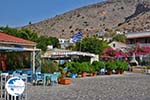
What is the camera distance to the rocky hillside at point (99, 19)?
121 meters

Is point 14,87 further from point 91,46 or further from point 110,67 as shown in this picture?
point 91,46

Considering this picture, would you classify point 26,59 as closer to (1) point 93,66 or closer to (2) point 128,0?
(1) point 93,66

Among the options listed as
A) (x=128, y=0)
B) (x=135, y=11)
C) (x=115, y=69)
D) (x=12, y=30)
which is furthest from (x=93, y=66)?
(x=128, y=0)

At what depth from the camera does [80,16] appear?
13812 centimetres

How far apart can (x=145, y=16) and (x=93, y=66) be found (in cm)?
8378

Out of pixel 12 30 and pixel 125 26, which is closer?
pixel 12 30

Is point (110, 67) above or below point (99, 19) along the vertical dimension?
below

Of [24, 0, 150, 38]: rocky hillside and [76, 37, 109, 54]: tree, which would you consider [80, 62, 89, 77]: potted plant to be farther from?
[24, 0, 150, 38]: rocky hillside

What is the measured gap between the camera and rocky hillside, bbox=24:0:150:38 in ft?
398

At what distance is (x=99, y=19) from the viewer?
134625 mm

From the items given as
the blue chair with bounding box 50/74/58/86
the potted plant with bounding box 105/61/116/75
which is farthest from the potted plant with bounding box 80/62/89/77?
the blue chair with bounding box 50/74/58/86

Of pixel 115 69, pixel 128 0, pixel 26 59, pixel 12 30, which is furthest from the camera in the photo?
pixel 128 0

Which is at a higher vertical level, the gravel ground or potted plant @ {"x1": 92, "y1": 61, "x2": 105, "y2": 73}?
potted plant @ {"x1": 92, "y1": 61, "x2": 105, "y2": 73}

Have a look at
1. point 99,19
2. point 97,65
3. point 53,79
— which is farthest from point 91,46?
point 99,19
